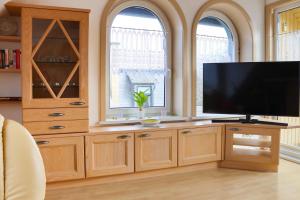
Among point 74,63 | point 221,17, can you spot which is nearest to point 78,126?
point 74,63

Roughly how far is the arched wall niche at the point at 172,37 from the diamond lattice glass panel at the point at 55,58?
0.52 metres

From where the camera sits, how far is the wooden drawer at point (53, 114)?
2.67 metres

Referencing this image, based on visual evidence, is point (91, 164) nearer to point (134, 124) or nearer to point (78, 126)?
point (78, 126)

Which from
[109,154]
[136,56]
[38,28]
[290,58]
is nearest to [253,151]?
[290,58]

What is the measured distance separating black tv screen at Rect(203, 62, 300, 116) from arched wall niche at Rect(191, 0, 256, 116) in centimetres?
29

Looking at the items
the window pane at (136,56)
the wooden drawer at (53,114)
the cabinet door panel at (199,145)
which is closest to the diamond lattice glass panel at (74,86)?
the wooden drawer at (53,114)

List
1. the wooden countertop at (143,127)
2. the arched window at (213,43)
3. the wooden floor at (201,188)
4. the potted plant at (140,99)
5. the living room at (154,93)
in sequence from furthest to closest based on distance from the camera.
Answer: the arched window at (213,43) < the potted plant at (140,99) < the wooden countertop at (143,127) < the living room at (154,93) < the wooden floor at (201,188)

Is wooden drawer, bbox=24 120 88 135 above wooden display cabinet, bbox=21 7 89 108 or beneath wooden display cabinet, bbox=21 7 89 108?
beneath

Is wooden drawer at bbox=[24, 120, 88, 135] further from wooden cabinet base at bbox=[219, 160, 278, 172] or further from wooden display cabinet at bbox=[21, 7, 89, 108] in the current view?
wooden cabinet base at bbox=[219, 160, 278, 172]

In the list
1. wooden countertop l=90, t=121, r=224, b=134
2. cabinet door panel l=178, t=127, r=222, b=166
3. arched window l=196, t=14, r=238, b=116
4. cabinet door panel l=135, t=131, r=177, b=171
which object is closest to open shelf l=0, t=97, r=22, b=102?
wooden countertop l=90, t=121, r=224, b=134

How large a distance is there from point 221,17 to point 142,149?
2.45 m

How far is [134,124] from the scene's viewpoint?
3.46m

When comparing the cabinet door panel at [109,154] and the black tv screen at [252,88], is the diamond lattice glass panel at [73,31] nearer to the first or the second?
the cabinet door panel at [109,154]

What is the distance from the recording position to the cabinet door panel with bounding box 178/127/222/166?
3.29 metres
